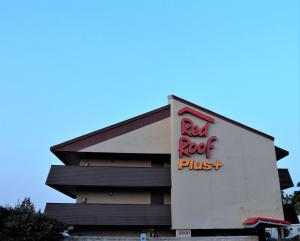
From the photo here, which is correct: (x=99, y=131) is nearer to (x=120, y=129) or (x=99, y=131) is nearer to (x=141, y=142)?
(x=120, y=129)

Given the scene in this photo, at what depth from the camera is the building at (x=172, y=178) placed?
26.7 metres

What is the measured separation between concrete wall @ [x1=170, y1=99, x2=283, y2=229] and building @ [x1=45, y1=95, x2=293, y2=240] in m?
0.08

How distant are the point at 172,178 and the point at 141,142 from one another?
3976 millimetres

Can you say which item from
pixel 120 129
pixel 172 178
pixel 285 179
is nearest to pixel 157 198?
pixel 172 178

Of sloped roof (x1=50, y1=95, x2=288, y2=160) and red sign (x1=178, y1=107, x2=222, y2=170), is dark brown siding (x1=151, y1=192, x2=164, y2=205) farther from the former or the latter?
sloped roof (x1=50, y1=95, x2=288, y2=160)

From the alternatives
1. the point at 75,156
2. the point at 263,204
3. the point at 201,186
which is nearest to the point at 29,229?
the point at 75,156

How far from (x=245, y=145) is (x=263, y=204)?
4.88 metres

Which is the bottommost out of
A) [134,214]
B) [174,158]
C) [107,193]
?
[134,214]

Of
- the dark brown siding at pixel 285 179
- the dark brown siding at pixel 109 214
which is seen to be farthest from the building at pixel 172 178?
the dark brown siding at pixel 285 179

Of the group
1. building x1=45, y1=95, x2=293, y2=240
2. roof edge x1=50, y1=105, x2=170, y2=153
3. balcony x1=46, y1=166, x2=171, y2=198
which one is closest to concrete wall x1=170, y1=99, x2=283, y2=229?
building x1=45, y1=95, x2=293, y2=240

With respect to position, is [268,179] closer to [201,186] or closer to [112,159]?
[201,186]

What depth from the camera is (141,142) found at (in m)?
29.1

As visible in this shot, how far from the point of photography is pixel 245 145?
29.3m

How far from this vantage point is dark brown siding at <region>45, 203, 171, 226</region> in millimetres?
26422
